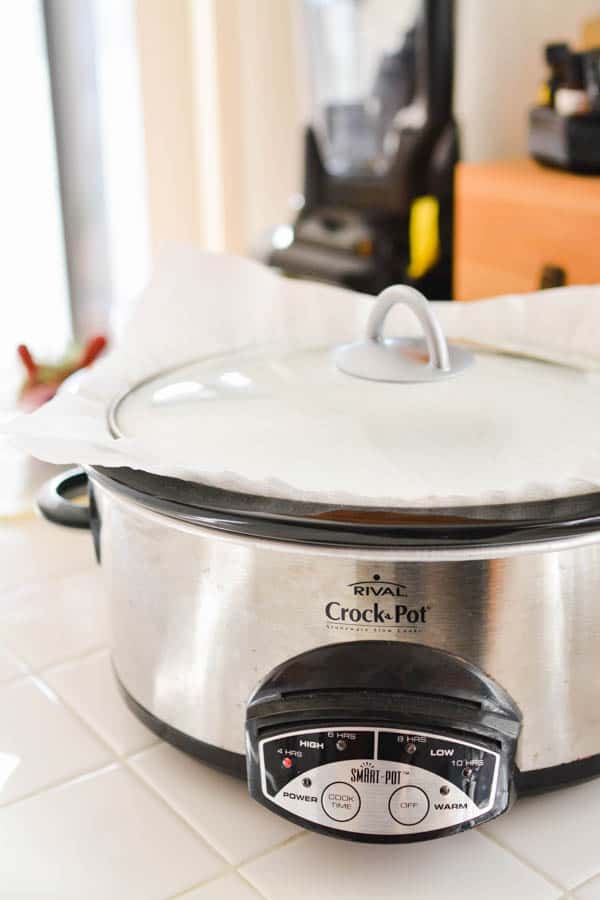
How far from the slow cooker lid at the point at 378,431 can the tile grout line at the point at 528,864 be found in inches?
8.6

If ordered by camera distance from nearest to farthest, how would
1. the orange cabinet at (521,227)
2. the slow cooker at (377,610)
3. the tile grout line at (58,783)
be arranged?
the slow cooker at (377,610), the tile grout line at (58,783), the orange cabinet at (521,227)

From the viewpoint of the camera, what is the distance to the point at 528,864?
2.02 feet

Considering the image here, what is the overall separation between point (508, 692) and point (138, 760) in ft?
0.89

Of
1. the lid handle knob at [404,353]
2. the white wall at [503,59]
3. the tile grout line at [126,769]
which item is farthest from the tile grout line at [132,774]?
the white wall at [503,59]

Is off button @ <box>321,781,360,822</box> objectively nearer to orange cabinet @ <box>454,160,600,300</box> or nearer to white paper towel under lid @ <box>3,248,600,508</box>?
white paper towel under lid @ <box>3,248,600,508</box>

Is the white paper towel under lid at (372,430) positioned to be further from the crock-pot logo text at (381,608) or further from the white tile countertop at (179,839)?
the white tile countertop at (179,839)

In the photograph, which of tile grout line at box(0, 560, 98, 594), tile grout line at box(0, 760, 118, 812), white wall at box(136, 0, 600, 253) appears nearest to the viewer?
tile grout line at box(0, 760, 118, 812)

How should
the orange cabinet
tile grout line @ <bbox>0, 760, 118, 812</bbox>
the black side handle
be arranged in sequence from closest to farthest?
tile grout line @ <bbox>0, 760, 118, 812</bbox>
the black side handle
the orange cabinet

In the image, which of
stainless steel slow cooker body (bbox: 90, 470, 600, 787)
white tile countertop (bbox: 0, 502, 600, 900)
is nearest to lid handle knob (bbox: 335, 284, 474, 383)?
stainless steel slow cooker body (bbox: 90, 470, 600, 787)

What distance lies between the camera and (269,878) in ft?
2.01

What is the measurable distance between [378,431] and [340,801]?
0.73 feet

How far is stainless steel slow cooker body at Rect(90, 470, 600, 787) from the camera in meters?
0.57

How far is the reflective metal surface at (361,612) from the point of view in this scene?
574 mm

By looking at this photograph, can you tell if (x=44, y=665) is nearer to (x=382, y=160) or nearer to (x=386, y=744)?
(x=386, y=744)
